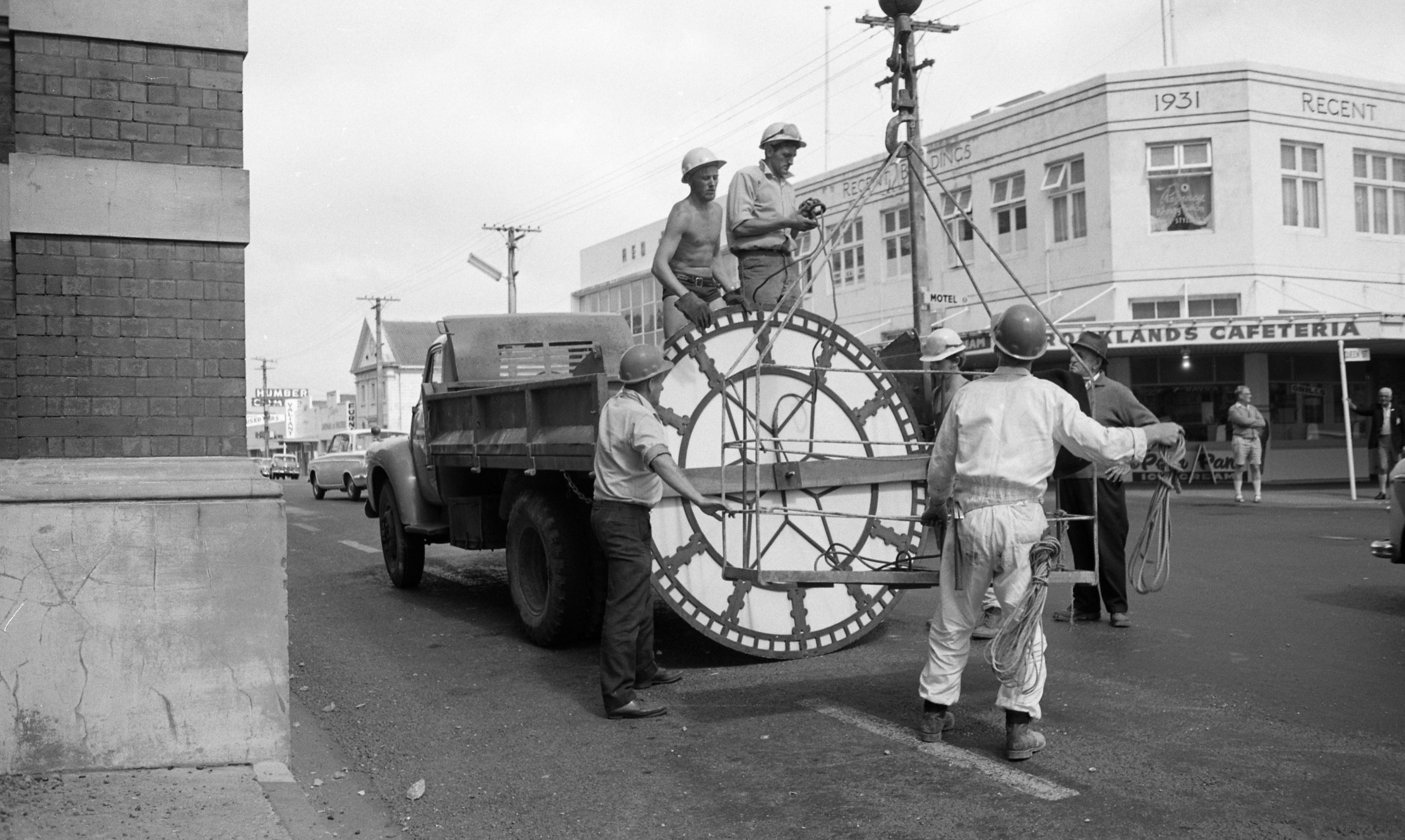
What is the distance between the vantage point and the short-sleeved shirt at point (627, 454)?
20.9ft

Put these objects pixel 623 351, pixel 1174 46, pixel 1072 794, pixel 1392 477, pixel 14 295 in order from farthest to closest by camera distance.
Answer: pixel 1174 46 < pixel 623 351 < pixel 1392 477 < pixel 14 295 < pixel 1072 794

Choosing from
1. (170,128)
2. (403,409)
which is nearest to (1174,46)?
(170,128)

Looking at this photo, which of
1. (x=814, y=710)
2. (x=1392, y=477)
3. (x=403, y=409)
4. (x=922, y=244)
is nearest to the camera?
(x=814, y=710)

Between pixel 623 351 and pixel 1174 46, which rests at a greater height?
pixel 1174 46

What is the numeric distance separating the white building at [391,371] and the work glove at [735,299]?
64531 millimetres

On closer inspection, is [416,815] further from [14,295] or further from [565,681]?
[14,295]

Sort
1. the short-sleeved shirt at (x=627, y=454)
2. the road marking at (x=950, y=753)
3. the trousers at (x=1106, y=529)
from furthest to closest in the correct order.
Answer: the trousers at (x=1106, y=529), the short-sleeved shirt at (x=627, y=454), the road marking at (x=950, y=753)

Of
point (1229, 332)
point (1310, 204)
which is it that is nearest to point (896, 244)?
point (1310, 204)

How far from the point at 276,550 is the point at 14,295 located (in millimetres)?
1580

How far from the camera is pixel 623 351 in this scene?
10.7 metres

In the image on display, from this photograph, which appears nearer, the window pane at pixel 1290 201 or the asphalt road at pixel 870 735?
the asphalt road at pixel 870 735

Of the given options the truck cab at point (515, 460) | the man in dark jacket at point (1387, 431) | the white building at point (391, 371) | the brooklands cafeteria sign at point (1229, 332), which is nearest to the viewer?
the truck cab at point (515, 460)

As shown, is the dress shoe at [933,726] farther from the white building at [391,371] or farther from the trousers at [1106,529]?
the white building at [391,371]

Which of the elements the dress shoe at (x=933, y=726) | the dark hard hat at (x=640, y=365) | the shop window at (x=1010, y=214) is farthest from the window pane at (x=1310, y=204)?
the dress shoe at (x=933, y=726)
